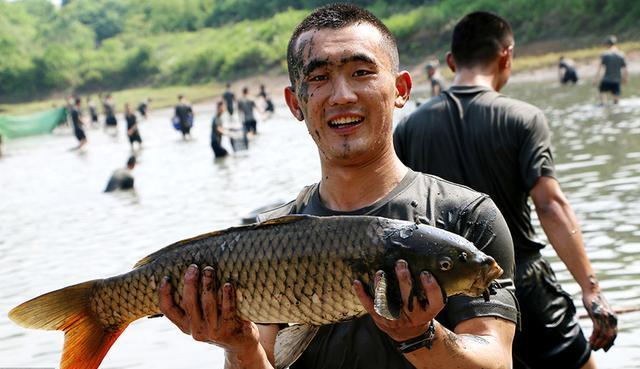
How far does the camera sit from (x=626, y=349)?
6.64 metres

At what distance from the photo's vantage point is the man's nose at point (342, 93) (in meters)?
2.87

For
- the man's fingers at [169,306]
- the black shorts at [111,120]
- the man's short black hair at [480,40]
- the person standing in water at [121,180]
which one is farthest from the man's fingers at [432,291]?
the black shorts at [111,120]

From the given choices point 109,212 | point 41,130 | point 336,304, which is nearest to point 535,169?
point 336,304

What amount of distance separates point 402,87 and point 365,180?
1.28ft

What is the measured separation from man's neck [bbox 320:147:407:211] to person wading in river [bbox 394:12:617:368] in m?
1.77

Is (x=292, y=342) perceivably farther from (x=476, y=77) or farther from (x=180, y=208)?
(x=180, y=208)

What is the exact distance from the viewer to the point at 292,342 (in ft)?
9.16

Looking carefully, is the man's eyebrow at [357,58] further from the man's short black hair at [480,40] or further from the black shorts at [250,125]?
the black shorts at [250,125]

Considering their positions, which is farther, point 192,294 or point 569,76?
point 569,76

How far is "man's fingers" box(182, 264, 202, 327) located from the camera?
2.68 metres

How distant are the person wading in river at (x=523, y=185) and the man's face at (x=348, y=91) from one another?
6.05ft

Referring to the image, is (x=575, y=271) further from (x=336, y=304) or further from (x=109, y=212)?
(x=109, y=212)

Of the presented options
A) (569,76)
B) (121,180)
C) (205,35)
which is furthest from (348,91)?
(205,35)

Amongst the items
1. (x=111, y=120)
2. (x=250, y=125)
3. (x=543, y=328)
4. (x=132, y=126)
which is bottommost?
(x=111, y=120)
